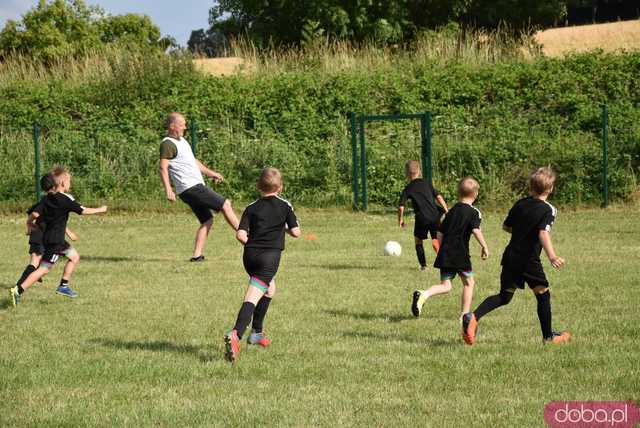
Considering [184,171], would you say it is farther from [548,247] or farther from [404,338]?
[548,247]

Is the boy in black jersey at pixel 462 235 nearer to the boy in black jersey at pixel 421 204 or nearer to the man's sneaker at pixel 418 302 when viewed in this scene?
the man's sneaker at pixel 418 302

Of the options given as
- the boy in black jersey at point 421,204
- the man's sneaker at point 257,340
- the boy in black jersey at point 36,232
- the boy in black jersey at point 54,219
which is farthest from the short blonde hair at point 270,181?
the boy in black jersey at point 421,204

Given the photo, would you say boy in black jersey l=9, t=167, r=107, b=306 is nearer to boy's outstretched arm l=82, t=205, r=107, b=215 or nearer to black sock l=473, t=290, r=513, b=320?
boy's outstretched arm l=82, t=205, r=107, b=215

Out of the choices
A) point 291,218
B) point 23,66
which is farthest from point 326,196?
point 291,218

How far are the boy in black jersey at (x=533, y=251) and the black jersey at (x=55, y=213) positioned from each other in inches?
186

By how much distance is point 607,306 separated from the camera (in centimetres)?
935

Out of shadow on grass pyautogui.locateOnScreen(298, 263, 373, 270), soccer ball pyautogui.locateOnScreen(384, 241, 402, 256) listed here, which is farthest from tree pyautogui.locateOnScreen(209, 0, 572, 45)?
shadow on grass pyautogui.locateOnScreen(298, 263, 373, 270)

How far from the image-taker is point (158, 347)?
25.9 ft

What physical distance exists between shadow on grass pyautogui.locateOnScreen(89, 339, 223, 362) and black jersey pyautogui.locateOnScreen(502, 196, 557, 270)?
2.48 meters

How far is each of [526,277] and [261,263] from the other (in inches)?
83.5

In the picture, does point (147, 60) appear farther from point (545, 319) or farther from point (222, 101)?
point (545, 319)

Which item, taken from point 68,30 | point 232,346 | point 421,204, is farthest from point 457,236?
point 68,30

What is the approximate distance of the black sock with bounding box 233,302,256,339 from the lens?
285 inches

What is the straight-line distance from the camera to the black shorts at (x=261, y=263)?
7523 mm
